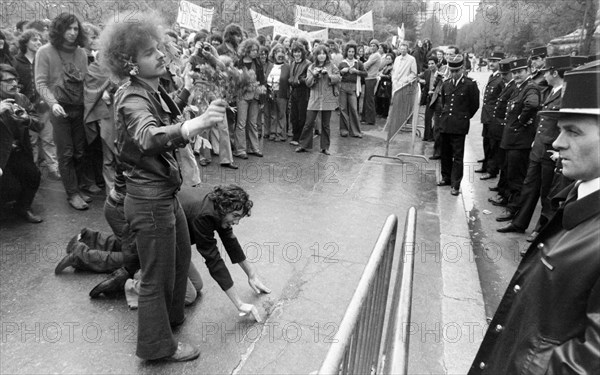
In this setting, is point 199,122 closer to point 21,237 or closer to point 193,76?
point 193,76

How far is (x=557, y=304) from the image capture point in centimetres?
150

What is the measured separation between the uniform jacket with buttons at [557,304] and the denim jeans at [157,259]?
1.81 meters

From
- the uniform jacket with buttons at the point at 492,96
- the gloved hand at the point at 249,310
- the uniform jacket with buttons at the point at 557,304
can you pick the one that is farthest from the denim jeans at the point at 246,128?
the uniform jacket with buttons at the point at 557,304

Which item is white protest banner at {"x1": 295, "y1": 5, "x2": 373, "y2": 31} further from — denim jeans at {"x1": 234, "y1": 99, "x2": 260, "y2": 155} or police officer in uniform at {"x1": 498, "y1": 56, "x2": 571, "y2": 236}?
police officer in uniform at {"x1": 498, "y1": 56, "x2": 571, "y2": 236}

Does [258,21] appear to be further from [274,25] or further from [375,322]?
[375,322]

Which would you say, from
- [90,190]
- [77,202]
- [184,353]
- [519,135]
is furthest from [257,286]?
[519,135]

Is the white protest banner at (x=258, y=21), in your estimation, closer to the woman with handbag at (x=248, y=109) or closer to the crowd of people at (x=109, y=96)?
the crowd of people at (x=109, y=96)

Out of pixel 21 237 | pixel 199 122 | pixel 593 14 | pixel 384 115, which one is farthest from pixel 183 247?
pixel 593 14

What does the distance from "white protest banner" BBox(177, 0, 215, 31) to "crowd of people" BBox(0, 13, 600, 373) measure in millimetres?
1672

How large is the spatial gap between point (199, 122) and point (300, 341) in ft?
5.88

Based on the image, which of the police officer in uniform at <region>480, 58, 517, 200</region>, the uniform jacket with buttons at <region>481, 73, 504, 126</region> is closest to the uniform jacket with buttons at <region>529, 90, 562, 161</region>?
the police officer in uniform at <region>480, 58, 517, 200</region>

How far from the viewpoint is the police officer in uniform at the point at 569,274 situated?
138 cm

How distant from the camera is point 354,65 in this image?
1066 centimetres

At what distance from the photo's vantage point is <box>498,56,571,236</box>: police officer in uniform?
5.05 meters
